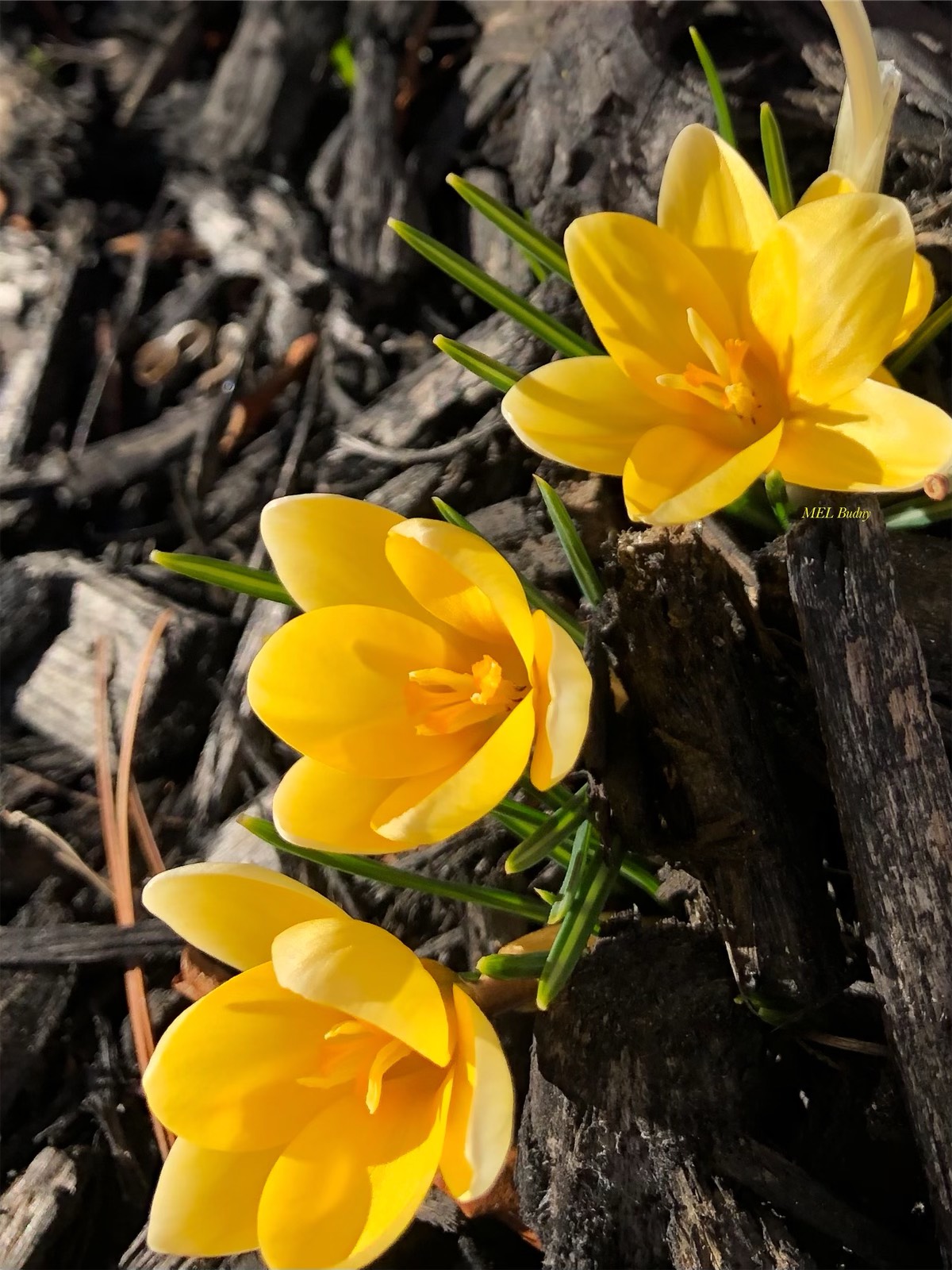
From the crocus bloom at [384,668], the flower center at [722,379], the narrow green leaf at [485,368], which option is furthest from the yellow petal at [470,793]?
the narrow green leaf at [485,368]

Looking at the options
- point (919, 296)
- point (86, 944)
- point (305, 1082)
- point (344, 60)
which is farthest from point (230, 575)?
point (344, 60)

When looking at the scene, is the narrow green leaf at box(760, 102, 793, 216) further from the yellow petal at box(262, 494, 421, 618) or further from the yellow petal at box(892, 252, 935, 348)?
the yellow petal at box(262, 494, 421, 618)

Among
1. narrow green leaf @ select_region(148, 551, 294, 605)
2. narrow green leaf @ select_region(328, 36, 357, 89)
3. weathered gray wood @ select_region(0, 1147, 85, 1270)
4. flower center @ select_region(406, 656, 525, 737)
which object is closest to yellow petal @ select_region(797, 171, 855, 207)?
flower center @ select_region(406, 656, 525, 737)

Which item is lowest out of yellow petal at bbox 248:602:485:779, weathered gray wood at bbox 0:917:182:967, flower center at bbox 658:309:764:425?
weathered gray wood at bbox 0:917:182:967

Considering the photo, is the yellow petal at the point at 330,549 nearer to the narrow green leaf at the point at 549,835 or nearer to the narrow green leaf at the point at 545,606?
the narrow green leaf at the point at 545,606

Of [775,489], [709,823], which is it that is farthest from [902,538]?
[709,823]

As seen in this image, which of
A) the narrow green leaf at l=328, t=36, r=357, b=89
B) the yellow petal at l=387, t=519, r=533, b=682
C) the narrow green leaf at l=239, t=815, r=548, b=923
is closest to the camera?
the yellow petal at l=387, t=519, r=533, b=682

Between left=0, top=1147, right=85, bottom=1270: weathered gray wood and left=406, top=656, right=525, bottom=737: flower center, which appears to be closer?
left=406, top=656, right=525, bottom=737: flower center
